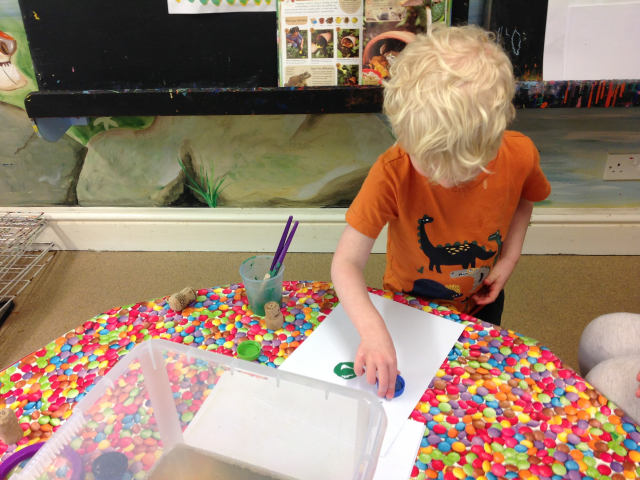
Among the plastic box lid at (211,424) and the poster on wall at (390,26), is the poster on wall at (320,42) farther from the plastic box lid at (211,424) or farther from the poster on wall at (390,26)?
the plastic box lid at (211,424)

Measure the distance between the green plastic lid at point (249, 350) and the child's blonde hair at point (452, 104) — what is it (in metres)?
0.32

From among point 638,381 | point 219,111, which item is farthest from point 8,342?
point 638,381

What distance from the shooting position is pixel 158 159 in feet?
5.69

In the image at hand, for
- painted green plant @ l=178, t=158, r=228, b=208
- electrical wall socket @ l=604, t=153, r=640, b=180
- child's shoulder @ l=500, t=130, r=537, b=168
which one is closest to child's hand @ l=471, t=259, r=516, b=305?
child's shoulder @ l=500, t=130, r=537, b=168

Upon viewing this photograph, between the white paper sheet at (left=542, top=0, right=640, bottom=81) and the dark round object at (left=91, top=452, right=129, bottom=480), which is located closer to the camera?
the dark round object at (left=91, top=452, right=129, bottom=480)

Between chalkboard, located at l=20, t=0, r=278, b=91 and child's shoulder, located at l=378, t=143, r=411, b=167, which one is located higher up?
chalkboard, located at l=20, t=0, r=278, b=91

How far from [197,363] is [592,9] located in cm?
123

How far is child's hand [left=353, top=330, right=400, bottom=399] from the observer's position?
524 millimetres

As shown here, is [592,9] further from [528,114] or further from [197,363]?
[197,363]

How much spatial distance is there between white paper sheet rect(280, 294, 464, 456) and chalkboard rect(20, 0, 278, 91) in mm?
872

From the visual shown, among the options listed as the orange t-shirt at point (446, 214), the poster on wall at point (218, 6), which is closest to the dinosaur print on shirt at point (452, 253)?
the orange t-shirt at point (446, 214)

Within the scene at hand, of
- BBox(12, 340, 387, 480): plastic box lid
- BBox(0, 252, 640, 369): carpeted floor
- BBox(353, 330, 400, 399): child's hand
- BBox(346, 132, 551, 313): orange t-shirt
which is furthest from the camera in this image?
BBox(0, 252, 640, 369): carpeted floor

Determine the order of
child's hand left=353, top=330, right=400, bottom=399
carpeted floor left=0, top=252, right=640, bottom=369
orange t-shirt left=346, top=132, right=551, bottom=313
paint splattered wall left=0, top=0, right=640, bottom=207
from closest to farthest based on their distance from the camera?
child's hand left=353, top=330, right=400, bottom=399, orange t-shirt left=346, top=132, right=551, bottom=313, carpeted floor left=0, top=252, right=640, bottom=369, paint splattered wall left=0, top=0, right=640, bottom=207

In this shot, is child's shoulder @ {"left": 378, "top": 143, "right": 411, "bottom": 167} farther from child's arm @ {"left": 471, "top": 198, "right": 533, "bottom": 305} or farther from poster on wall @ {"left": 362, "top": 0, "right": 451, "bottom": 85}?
poster on wall @ {"left": 362, "top": 0, "right": 451, "bottom": 85}
